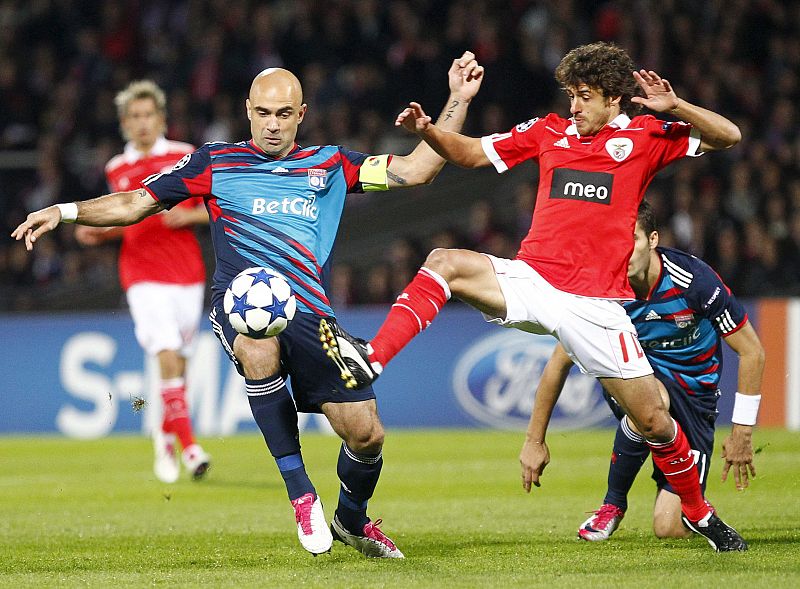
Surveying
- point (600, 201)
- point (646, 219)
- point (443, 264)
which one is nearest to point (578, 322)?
point (600, 201)

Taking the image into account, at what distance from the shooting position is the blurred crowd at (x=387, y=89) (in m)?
14.2

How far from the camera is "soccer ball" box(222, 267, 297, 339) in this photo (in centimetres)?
528

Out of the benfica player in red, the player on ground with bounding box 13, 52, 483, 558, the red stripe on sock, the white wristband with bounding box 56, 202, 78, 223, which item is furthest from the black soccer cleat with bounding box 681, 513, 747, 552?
the red stripe on sock

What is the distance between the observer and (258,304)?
5.28 meters

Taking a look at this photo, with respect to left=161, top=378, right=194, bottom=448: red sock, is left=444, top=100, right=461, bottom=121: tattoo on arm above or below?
above

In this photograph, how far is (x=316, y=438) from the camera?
1269cm

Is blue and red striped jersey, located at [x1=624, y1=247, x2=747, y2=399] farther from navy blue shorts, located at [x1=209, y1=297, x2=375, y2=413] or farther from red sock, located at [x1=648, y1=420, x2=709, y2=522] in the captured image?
navy blue shorts, located at [x1=209, y1=297, x2=375, y2=413]

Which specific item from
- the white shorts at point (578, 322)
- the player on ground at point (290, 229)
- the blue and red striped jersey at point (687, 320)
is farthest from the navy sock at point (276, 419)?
the blue and red striped jersey at point (687, 320)

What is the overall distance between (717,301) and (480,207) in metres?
8.50

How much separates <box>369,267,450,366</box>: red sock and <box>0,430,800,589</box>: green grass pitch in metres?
0.92

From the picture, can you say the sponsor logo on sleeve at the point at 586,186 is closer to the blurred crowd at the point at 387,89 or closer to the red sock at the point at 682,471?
the red sock at the point at 682,471

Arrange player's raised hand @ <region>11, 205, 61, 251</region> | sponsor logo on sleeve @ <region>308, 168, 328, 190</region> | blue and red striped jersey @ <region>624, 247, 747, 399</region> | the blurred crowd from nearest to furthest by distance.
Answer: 1. player's raised hand @ <region>11, 205, 61, 251</region>
2. sponsor logo on sleeve @ <region>308, 168, 328, 190</region>
3. blue and red striped jersey @ <region>624, 247, 747, 399</region>
4. the blurred crowd

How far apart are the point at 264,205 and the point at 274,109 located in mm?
450

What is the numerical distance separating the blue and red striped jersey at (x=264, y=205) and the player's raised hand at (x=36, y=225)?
49 cm
